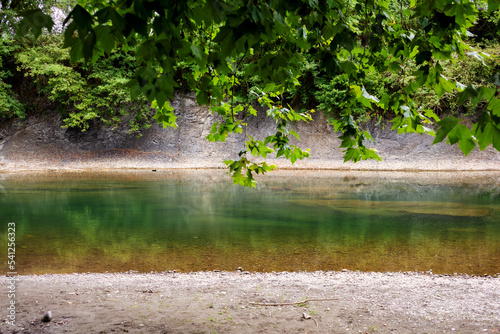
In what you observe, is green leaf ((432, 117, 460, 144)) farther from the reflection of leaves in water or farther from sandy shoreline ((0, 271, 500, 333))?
the reflection of leaves in water

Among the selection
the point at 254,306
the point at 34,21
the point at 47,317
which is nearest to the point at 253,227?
the point at 254,306

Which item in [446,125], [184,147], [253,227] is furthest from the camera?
[184,147]

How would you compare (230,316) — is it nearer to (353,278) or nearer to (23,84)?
(353,278)

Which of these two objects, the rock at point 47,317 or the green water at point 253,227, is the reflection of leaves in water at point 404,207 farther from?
the rock at point 47,317

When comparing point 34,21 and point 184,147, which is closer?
point 34,21

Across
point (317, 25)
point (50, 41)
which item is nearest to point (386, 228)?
point (317, 25)

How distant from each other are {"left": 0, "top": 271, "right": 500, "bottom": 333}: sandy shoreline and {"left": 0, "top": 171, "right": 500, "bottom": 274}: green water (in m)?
1.11

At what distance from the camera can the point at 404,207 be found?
40.3ft

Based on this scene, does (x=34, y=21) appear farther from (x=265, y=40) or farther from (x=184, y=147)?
(x=184, y=147)

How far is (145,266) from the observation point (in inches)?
265

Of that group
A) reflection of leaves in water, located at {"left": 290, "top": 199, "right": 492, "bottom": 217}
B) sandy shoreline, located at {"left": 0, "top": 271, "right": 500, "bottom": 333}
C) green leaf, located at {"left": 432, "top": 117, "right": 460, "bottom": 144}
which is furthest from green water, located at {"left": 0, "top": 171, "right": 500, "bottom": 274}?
green leaf, located at {"left": 432, "top": 117, "right": 460, "bottom": 144}

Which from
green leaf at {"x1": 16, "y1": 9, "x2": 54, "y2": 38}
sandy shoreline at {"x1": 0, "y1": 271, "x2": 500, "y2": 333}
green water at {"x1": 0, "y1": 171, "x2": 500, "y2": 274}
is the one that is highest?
green leaf at {"x1": 16, "y1": 9, "x2": 54, "y2": 38}

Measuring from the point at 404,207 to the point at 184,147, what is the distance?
16.5 m

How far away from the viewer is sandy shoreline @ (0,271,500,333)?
353cm
